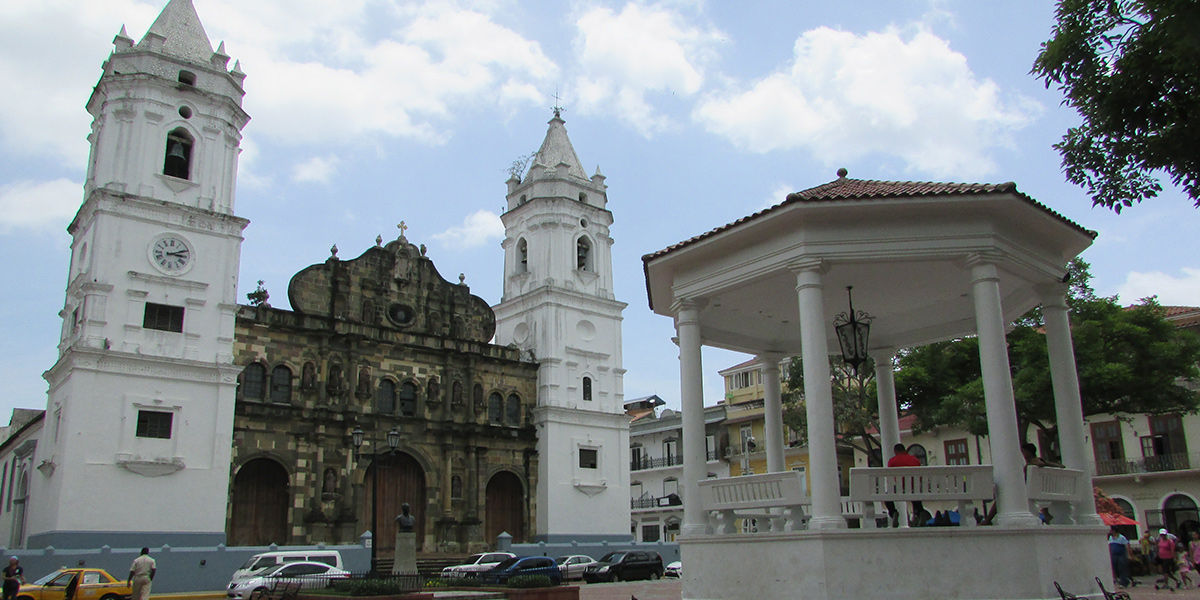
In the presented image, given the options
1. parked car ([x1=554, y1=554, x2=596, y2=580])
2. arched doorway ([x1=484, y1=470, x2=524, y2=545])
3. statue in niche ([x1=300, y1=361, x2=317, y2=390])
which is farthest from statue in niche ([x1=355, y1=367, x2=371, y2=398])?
parked car ([x1=554, y1=554, x2=596, y2=580])

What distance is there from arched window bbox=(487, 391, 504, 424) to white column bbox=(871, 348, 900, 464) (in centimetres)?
2938

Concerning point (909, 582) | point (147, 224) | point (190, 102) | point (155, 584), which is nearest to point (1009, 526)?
point (909, 582)

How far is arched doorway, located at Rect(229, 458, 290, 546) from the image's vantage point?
36.3 metres

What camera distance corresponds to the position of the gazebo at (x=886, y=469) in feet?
37.7

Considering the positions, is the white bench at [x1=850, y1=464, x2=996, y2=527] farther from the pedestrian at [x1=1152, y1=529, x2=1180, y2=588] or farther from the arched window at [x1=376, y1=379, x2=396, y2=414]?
the arched window at [x1=376, y1=379, x2=396, y2=414]

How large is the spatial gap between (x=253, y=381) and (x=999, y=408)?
32448 millimetres

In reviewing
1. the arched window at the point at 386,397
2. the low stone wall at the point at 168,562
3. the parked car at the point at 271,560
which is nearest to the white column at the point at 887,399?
the parked car at the point at 271,560

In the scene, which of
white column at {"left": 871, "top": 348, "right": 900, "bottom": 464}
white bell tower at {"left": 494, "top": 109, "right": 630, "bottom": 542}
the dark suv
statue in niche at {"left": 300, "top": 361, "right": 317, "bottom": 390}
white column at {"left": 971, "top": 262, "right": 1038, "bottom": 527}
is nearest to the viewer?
white column at {"left": 971, "top": 262, "right": 1038, "bottom": 527}

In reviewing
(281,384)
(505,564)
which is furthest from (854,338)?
(281,384)

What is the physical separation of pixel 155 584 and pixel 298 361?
1188 cm

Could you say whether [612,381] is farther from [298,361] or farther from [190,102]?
[190,102]

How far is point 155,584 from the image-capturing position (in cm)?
2934

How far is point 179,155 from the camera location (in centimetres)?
3634

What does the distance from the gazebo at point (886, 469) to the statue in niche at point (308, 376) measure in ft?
90.0
